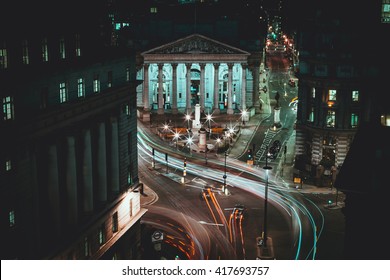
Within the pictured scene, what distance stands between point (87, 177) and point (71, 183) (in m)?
4.15

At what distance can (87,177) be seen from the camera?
6806 cm

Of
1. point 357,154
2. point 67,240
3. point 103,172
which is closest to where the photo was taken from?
point 357,154

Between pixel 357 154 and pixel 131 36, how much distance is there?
116 meters

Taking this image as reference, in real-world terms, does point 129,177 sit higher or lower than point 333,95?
lower

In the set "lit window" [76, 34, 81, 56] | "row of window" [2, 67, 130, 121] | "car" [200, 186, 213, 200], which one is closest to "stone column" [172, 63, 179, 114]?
"car" [200, 186, 213, 200]

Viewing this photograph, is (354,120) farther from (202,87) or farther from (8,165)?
(8,165)

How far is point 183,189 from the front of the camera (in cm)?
10162

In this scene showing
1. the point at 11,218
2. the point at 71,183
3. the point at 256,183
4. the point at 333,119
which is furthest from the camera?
the point at 333,119

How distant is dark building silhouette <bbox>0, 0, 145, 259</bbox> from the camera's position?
54688mm

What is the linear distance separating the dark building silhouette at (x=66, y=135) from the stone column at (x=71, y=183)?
0.29 feet

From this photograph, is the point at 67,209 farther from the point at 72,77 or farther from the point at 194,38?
the point at 194,38

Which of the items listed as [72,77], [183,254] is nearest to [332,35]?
[183,254]

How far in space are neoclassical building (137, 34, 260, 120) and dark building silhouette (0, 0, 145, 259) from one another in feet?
249

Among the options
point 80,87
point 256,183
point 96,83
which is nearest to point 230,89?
point 256,183
